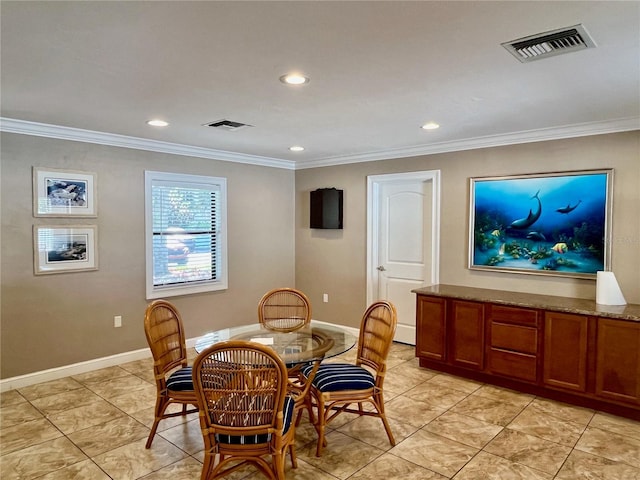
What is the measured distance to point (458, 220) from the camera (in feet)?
15.5

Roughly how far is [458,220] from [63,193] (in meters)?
4.05

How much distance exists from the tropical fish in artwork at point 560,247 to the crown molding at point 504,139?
3.26ft

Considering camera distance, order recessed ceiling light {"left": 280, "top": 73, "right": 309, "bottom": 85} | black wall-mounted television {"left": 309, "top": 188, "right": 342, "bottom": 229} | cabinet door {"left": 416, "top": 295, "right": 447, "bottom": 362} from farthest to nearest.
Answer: black wall-mounted television {"left": 309, "top": 188, "right": 342, "bottom": 229} → cabinet door {"left": 416, "top": 295, "right": 447, "bottom": 362} → recessed ceiling light {"left": 280, "top": 73, "right": 309, "bottom": 85}

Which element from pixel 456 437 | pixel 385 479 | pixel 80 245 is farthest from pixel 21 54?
pixel 456 437

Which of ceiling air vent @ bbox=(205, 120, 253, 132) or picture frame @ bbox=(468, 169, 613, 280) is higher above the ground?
ceiling air vent @ bbox=(205, 120, 253, 132)

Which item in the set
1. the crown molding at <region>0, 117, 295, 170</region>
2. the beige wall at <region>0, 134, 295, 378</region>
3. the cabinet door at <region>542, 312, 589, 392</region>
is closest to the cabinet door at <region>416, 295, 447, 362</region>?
the cabinet door at <region>542, 312, 589, 392</region>

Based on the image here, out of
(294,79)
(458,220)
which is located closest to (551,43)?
(294,79)

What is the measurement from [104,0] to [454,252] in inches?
158

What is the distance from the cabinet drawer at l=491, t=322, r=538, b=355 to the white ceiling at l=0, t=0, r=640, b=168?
5.97ft

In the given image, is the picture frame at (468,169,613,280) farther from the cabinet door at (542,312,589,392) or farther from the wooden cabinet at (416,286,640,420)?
the cabinet door at (542,312,589,392)

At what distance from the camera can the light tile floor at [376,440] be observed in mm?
2609

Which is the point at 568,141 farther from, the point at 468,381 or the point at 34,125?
the point at 34,125

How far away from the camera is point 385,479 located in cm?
252

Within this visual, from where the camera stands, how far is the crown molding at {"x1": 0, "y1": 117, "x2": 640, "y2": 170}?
3756 mm
